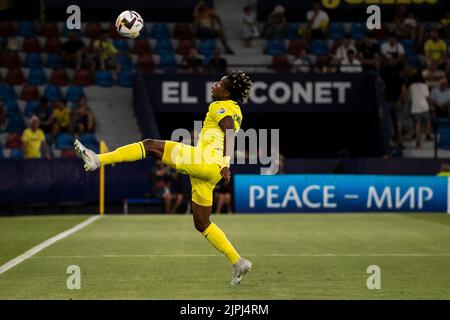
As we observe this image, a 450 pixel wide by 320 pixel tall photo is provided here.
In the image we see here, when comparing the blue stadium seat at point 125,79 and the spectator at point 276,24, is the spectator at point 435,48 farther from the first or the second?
the blue stadium seat at point 125,79

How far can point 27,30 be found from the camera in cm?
2728

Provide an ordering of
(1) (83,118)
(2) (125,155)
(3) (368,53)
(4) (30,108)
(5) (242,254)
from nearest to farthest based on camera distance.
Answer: (2) (125,155) → (5) (242,254) → (1) (83,118) → (4) (30,108) → (3) (368,53)

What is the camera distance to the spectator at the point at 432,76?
83.2 feet

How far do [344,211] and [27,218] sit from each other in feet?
22.6

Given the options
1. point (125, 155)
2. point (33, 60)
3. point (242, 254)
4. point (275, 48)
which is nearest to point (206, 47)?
point (275, 48)

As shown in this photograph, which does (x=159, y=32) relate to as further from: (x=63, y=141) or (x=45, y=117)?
(x=63, y=141)

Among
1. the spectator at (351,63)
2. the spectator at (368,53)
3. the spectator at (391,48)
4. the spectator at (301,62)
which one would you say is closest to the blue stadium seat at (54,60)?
the spectator at (301,62)

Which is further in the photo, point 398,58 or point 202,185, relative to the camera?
point 398,58

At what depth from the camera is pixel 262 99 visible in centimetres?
2458

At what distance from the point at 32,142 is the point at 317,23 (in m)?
9.61

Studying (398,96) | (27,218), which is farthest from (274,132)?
(27,218)

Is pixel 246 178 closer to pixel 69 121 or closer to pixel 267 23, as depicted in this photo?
pixel 69 121

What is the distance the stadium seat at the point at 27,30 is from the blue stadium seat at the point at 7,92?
2.58 m

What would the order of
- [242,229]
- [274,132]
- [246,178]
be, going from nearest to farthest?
[242,229] < [246,178] < [274,132]
